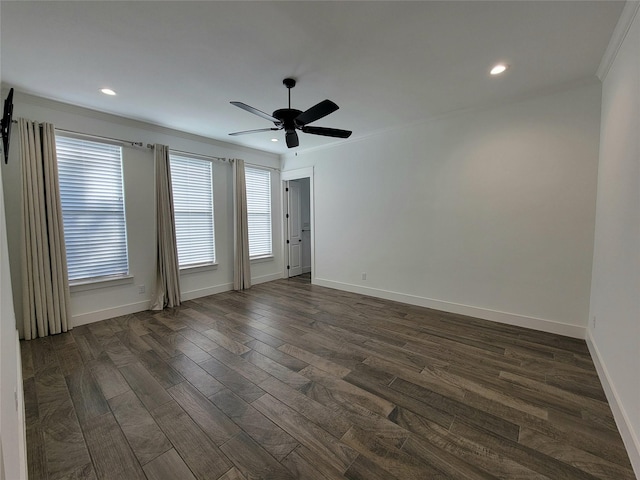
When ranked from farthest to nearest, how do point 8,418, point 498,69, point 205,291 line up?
point 205,291 < point 498,69 < point 8,418

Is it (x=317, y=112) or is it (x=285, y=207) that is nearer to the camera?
(x=317, y=112)

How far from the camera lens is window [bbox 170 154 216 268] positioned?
14.6 ft

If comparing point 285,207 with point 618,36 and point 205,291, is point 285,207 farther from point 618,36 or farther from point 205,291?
point 618,36

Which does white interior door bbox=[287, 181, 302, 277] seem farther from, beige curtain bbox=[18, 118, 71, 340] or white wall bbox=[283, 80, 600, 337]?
beige curtain bbox=[18, 118, 71, 340]

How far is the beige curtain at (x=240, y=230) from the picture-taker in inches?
199

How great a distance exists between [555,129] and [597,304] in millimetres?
1907

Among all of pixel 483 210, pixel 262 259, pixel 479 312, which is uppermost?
pixel 483 210

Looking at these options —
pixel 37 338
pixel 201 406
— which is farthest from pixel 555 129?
pixel 37 338

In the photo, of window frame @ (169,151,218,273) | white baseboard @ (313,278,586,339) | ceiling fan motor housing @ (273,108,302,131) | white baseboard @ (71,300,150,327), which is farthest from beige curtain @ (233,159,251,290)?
ceiling fan motor housing @ (273,108,302,131)

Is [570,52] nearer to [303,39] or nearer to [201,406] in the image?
[303,39]

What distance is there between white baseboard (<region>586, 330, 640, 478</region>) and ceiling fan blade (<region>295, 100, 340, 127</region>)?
275cm

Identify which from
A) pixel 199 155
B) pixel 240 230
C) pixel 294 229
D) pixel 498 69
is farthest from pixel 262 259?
pixel 498 69

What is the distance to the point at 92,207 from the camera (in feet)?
11.8

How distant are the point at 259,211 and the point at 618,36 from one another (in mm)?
5201
